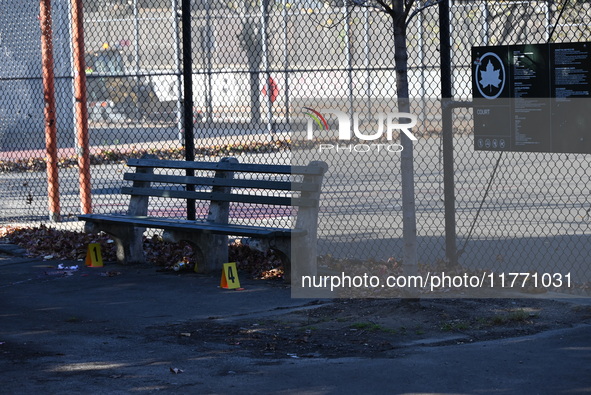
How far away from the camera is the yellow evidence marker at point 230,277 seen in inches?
325

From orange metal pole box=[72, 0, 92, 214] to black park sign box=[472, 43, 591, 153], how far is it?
5157 mm

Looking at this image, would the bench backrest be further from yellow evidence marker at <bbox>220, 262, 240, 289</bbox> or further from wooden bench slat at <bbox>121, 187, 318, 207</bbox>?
yellow evidence marker at <bbox>220, 262, 240, 289</bbox>

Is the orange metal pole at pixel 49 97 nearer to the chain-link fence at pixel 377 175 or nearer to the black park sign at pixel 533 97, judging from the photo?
the chain-link fence at pixel 377 175

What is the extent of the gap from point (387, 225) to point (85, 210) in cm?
367

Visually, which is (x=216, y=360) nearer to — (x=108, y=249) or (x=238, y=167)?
(x=238, y=167)

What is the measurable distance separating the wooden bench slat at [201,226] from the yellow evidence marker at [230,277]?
31 cm

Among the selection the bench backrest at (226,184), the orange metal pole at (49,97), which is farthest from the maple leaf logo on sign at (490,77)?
the orange metal pole at (49,97)

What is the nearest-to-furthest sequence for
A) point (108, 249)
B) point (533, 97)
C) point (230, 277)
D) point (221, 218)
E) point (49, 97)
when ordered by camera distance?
1. point (533, 97)
2. point (230, 277)
3. point (221, 218)
4. point (108, 249)
5. point (49, 97)

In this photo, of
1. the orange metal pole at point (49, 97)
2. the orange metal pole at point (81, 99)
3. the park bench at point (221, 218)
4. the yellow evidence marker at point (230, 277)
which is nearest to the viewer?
the park bench at point (221, 218)

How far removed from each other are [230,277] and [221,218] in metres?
0.90

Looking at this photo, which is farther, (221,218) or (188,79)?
(188,79)

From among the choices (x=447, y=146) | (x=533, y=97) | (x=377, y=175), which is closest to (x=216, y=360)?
(x=447, y=146)

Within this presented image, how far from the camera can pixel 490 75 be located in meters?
8.02

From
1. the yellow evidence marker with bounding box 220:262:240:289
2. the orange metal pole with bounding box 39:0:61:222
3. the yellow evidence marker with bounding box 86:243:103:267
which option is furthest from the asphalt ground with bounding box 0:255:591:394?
the orange metal pole with bounding box 39:0:61:222
